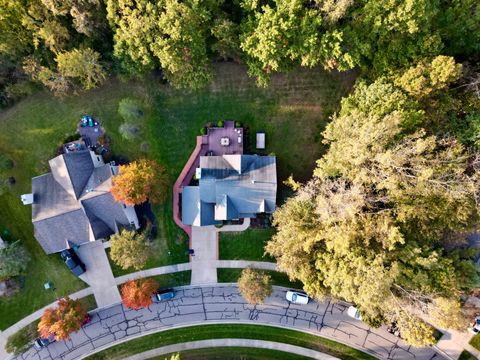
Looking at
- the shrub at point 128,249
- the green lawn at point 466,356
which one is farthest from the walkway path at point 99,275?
the green lawn at point 466,356

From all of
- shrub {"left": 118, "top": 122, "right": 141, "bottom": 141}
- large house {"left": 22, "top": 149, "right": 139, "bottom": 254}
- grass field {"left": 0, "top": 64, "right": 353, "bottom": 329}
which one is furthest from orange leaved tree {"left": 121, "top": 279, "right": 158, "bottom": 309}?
shrub {"left": 118, "top": 122, "right": 141, "bottom": 141}

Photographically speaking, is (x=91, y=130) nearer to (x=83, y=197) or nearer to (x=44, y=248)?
(x=83, y=197)

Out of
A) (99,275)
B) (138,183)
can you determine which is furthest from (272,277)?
(99,275)

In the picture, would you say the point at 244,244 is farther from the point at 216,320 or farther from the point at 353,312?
the point at 353,312

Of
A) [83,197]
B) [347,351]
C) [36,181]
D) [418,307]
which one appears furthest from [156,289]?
[418,307]

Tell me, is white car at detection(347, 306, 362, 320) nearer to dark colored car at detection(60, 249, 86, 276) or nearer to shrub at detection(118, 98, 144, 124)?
dark colored car at detection(60, 249, 86, 276)

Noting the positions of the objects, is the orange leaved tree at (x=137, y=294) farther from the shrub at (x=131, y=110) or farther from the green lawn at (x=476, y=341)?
the green lawn at (x=476, y=341)
